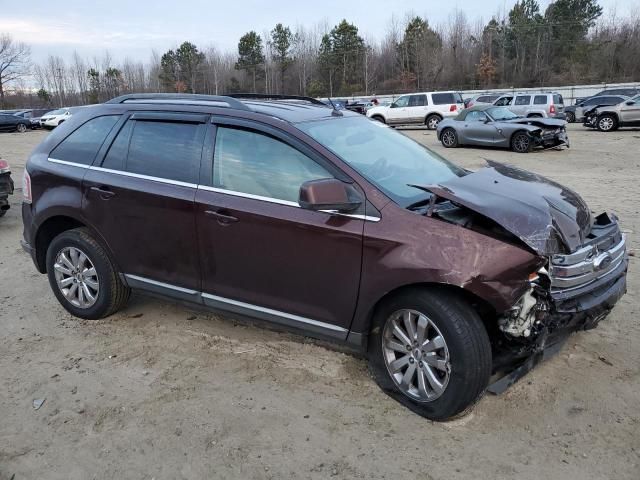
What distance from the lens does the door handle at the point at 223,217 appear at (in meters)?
3.59

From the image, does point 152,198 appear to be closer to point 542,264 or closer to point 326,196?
point 326,196

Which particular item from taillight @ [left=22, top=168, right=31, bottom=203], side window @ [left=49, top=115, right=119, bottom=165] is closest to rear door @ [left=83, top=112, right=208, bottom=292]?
side window @ [left=49, top=115, right=119, bottom=165]

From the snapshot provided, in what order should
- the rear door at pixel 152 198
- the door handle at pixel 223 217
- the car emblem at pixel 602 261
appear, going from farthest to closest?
the rear door at pixel 152 198 → the door handle at pixel 223 217 → the car emblem at pixel 602 261

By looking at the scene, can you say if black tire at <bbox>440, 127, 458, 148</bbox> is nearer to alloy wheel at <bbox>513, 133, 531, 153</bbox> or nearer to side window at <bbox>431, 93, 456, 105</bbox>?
alloy wheel at <bbox>513, 133, 531, 153</bbox>

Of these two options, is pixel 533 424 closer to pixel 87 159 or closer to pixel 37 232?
pixel 87 159

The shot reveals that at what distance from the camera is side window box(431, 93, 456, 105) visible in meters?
26.4

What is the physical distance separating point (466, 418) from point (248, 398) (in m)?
1.36

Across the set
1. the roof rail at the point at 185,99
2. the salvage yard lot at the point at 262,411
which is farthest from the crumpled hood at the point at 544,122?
the roof rail at the point at 185,99

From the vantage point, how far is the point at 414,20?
75625 millimetres

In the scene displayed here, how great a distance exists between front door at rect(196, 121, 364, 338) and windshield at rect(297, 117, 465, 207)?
0.25 m

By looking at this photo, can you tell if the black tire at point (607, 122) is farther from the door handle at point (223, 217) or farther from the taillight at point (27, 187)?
the taillight at point (27, 187)

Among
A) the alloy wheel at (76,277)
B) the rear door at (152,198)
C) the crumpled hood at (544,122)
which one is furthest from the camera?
the crumpled hood at (544,122)

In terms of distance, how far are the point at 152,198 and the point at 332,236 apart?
1.50 m

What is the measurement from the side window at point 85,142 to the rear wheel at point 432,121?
24.0m
